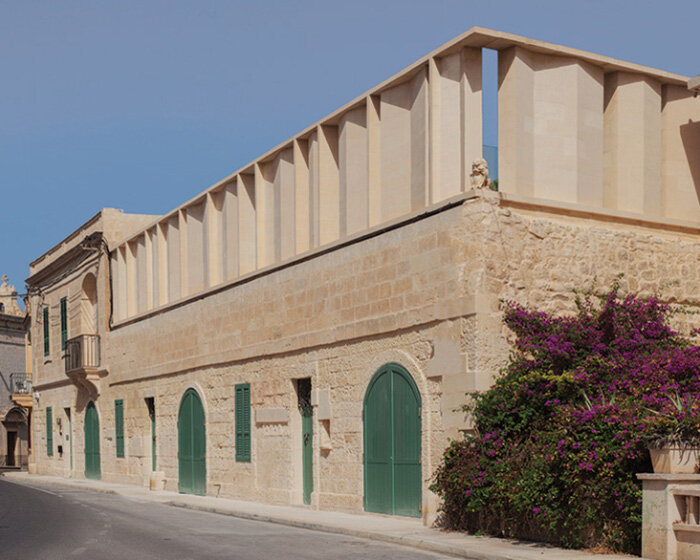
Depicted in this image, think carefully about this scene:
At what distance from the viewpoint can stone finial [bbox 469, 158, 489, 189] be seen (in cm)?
1386

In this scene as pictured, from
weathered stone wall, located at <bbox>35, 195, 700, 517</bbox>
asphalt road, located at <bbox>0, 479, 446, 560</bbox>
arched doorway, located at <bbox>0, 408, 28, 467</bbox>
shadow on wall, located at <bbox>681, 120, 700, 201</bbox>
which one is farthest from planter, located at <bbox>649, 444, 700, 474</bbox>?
arched doorway, located at <bbox>0, 408, 28, 467</bbox>

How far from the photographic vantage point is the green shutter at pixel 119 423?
28.8 m

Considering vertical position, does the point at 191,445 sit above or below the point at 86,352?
below

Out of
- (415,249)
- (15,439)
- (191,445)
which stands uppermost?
(415,249)

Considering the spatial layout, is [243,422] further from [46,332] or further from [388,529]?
[46,332]

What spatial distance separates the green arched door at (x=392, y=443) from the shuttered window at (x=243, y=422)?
16.5 feet

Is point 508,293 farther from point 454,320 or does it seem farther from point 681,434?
point 681,434

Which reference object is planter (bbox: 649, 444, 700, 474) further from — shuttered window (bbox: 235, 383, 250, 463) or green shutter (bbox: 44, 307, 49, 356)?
green shutter (bbox: 44, 307, 49, 356)

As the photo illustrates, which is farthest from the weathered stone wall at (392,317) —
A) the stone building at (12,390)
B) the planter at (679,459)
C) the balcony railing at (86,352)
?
the stone building at (12,390)

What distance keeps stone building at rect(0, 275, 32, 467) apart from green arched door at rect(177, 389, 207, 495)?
33044mm

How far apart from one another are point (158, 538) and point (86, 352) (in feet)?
63.3

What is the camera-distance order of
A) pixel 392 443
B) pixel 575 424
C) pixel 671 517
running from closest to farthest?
1. pixel 671 517
2. pixel 575 424
3. pixel 392 443

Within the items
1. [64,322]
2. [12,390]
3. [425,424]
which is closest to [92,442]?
[64,322]

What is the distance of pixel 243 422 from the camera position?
20.8 m
